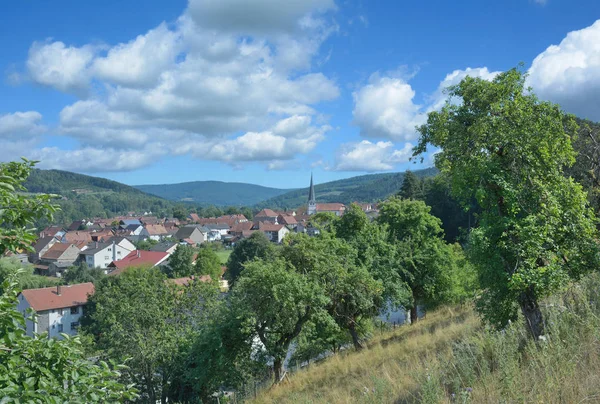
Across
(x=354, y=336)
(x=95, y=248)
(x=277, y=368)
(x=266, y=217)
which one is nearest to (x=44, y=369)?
(x=277, y=368)

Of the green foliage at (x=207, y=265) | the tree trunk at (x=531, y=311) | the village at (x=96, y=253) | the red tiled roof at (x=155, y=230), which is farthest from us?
the red tiled roof at (x=155, y=230)

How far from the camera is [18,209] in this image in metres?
3.69

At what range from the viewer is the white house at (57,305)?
4066cm

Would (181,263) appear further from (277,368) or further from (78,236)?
(78,236)

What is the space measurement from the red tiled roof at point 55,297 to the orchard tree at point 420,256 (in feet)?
105

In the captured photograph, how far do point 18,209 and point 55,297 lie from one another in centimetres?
4489

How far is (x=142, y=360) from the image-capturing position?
1602cm

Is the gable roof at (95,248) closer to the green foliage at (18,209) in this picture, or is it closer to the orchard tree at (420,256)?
the orchard tree at (420,256)

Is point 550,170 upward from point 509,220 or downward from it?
upward

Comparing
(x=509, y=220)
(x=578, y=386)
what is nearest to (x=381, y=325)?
(x=509, y=220)

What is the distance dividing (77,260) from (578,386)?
291ft

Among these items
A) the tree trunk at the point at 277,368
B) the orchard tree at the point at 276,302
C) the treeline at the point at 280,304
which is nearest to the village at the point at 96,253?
the treeline at the point at 280,304

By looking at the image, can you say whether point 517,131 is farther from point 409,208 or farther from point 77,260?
point 77,260

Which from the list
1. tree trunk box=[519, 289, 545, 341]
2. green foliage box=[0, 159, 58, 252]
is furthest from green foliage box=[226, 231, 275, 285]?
green foliage box=[0, 159, 58, 252]
